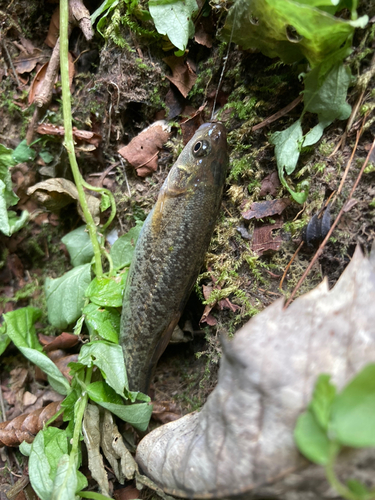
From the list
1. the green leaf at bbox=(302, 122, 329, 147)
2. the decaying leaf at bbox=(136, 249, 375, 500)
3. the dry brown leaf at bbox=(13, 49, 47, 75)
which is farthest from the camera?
the dry brown leaf at bbox=(13, 49, 47, 75)

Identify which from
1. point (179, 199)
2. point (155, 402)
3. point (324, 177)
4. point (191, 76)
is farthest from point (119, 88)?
point (155, 402)

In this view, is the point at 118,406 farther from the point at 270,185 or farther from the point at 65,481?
the point at 270,185

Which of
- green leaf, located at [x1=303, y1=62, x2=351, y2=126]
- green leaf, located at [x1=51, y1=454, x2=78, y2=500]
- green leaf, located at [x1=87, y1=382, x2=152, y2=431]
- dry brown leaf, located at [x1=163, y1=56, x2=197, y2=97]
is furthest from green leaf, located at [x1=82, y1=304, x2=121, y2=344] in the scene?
→ green leaf, located at [x1=303, y1=62, x2=351, y2=126]

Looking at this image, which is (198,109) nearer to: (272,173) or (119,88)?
(119,88)

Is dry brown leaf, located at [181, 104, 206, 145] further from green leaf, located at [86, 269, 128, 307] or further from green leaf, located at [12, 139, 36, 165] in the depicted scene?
green leaf, located at [12, 139, 36, 165]

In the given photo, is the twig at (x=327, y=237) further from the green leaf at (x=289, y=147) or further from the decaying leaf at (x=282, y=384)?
the decaying leaf at (x=282, y=384)
